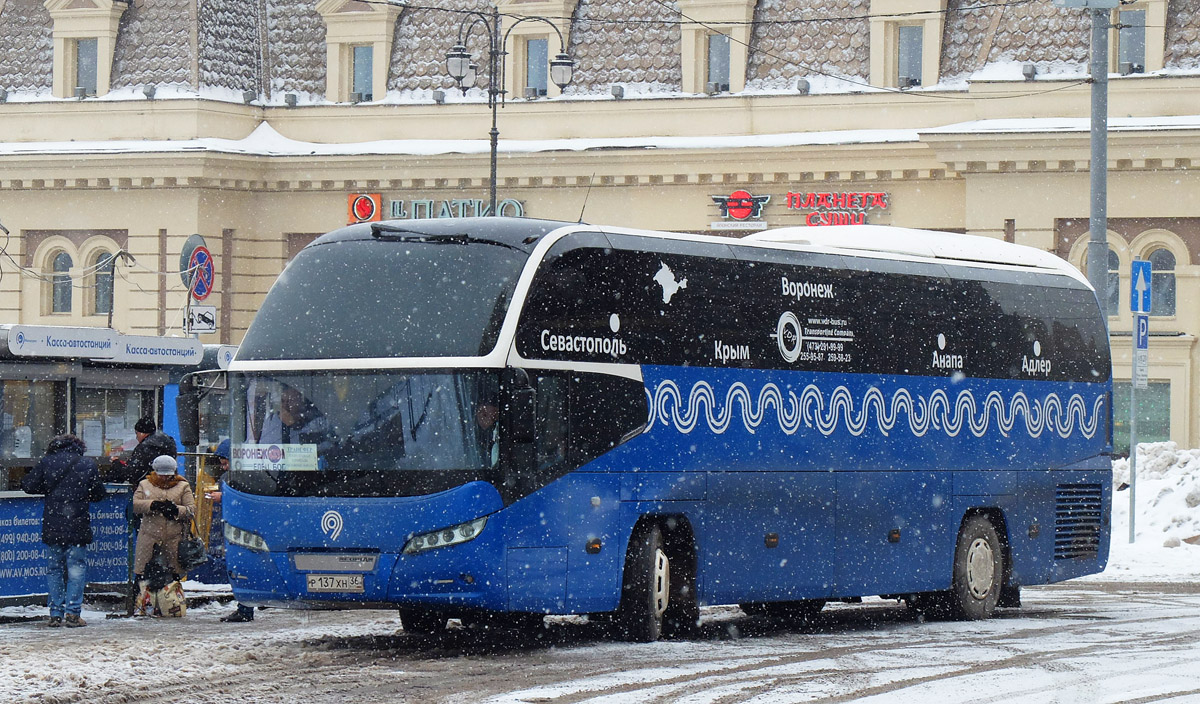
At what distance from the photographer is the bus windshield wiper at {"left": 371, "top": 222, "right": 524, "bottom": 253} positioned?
15289 millimetres

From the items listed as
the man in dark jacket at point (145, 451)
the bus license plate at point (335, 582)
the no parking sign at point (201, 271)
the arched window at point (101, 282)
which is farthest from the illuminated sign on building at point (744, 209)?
the bus license plate at point (335, 582)

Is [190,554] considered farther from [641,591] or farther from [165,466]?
[641,591]

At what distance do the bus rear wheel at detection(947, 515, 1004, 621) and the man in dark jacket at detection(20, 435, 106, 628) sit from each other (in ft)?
24.9

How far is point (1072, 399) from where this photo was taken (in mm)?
20844

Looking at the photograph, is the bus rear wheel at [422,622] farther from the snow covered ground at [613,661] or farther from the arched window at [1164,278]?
the arched window at [1164,278]

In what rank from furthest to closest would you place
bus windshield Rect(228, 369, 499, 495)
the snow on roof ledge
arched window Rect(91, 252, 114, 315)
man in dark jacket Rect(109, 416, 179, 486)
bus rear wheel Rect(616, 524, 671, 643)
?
1. arched window Rect(91, 252, 114, 315)
2. man in dark jacket Rect(109, 416, 179, 486)
3. the snow on roof ledge
4. bus rear wheel Rect(616, 524, 671, 643)
5. bus windshield Rect(228, 369, 499, 495)

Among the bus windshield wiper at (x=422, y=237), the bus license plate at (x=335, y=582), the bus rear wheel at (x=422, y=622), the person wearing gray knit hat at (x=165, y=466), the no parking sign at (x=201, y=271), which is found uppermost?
the no parking sign at (x=201, y=271)

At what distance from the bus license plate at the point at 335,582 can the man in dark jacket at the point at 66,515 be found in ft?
9.93

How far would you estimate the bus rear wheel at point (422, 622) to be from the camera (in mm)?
16531

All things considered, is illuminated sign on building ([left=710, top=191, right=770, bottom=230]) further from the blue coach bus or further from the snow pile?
the blue coach bus

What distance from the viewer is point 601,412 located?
50.9ft

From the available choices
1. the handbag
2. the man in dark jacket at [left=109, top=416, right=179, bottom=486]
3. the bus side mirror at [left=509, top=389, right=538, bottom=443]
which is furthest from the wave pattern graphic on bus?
the man in dark jacket at [left=109, top=416, right=179, bottom=486]

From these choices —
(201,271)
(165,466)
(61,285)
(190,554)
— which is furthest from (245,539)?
(61,285)

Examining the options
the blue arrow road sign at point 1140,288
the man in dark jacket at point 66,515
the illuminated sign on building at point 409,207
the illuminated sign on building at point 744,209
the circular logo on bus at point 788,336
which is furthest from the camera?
the illuminated sign on building at point 409,207
